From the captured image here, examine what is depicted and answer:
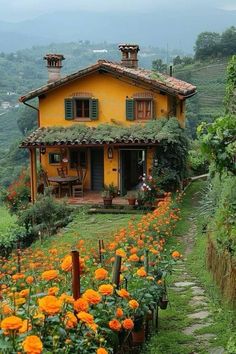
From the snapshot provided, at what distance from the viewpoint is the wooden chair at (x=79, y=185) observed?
22.5 meters

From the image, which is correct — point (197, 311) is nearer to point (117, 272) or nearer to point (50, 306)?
point (117, 272)

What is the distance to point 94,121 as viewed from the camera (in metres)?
23.7

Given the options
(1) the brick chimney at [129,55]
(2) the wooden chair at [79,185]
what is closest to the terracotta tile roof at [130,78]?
(1) the brick chimney at [129,55]

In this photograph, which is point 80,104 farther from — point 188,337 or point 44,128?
point 188,337

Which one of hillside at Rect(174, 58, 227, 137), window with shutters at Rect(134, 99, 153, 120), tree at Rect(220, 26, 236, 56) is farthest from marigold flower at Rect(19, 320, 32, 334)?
tree at Rect(220, 26, 236, 56)

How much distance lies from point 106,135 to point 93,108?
5.98 feet

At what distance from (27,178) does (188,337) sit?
1772cm

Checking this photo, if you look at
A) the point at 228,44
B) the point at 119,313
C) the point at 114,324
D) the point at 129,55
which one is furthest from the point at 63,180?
the point at 228,44

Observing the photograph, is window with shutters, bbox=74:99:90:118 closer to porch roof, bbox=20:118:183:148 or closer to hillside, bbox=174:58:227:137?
porch roof, bbox=20:118:183:148

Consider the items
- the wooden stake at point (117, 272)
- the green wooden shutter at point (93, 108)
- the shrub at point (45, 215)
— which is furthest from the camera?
the green wooden shutter at point (93, 108)

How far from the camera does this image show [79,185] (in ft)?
74.5

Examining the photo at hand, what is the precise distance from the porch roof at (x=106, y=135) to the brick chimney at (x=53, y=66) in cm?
326

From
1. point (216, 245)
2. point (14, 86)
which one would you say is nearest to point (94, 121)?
point (216, 245)

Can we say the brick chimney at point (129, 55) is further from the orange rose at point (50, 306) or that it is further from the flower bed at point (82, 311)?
the orange rose at point (50, 306)
